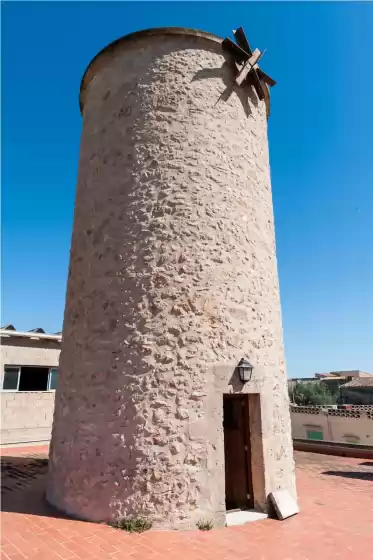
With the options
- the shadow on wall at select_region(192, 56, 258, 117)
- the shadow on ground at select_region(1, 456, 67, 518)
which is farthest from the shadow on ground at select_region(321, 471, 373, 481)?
the shadow on wall at select_region(192, 56, 258, 117)

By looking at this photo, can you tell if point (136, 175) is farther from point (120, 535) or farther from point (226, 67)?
point (120, 535)

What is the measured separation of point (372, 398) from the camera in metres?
32.0

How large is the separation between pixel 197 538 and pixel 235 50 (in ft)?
26.5

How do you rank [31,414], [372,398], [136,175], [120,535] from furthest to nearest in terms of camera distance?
[372,398] → [31,414] → [136,175] → [120,535]

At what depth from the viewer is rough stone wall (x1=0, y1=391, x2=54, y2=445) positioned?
12.1m

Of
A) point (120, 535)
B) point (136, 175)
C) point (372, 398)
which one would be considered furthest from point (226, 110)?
point (372, 398)

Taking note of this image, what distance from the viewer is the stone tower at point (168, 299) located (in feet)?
16.9

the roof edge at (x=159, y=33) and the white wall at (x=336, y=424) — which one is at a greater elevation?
the roof edge at (x=159, y=33)

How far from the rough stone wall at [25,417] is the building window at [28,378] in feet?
0.72

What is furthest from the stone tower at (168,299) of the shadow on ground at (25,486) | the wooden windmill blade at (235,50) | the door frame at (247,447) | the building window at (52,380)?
the building window at (52,380)

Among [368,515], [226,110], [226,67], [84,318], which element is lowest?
[368,515]

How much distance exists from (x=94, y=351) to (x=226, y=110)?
4889 mm

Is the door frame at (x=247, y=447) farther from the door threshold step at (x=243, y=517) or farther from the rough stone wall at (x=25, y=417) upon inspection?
the rough stone wall at (x=25, y=417)

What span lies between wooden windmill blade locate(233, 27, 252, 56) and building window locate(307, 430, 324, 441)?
15.5 meters
